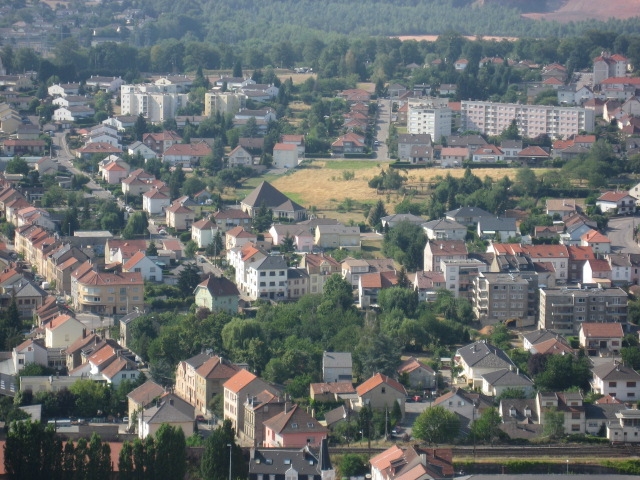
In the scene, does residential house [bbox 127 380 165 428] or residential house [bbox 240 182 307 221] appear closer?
residential house [bbox 127 380 165 428]

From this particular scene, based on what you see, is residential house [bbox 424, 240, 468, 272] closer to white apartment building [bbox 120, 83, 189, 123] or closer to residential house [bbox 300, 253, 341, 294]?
residential house [bbox 300, 253, 341, 294]

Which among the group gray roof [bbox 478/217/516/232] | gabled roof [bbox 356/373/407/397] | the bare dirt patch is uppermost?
gabled roof [bbox 356/373/407/397]

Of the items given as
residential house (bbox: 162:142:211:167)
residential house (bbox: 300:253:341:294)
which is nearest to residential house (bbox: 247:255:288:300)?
residential house (bbox: 300:253:341:294)

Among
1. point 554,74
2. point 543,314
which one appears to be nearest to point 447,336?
point 543,314

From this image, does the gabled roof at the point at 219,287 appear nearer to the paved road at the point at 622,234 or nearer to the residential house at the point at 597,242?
the residential house at the point at 597,242

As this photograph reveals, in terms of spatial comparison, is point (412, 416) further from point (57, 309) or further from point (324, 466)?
point (57, 309)
